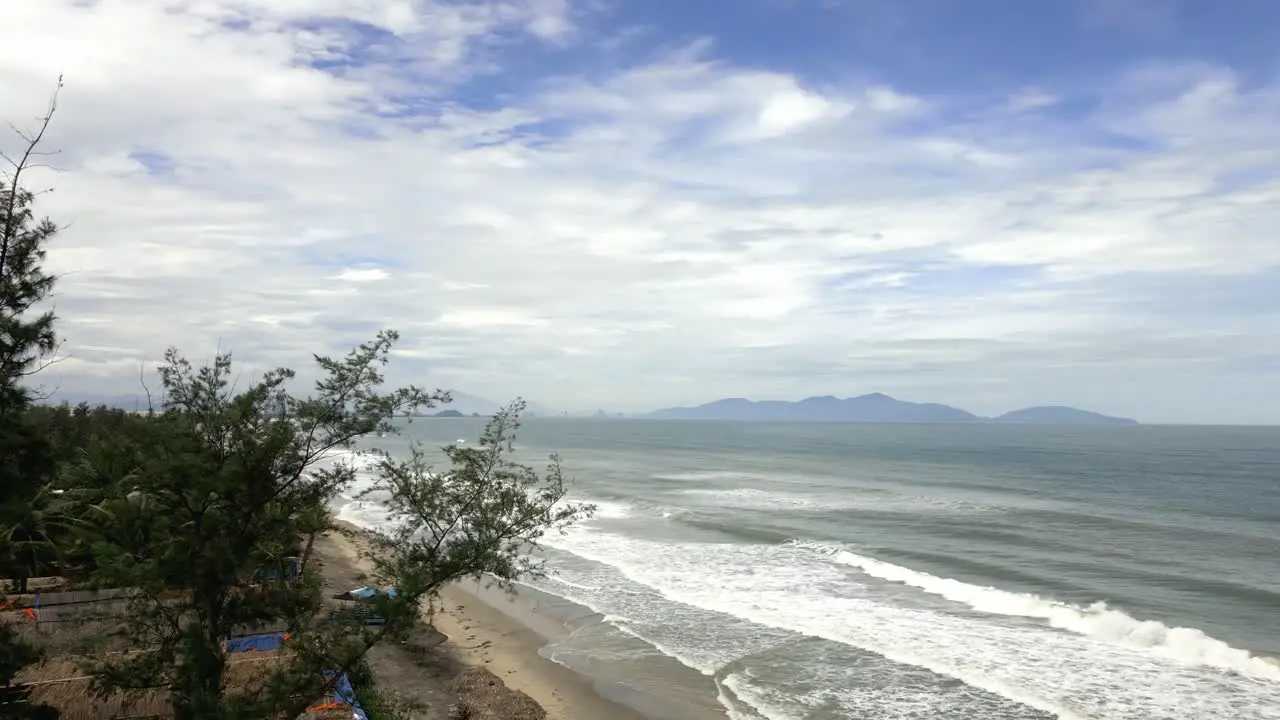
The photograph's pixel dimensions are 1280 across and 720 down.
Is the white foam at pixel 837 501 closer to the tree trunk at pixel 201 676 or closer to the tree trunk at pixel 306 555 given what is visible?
the tree trunk at pixel 306 555

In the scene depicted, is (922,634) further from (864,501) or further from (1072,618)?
(864,501)

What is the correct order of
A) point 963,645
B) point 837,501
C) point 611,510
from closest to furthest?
point 963,645 < point 611,510 < point 837,501

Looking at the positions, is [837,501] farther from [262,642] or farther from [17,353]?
[17,353]

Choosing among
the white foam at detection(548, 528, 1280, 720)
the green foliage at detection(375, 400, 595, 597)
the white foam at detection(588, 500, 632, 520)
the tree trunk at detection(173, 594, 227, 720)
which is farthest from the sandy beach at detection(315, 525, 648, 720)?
the white foam at detection(588, 500, 632, 520)

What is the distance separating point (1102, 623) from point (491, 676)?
1780cm

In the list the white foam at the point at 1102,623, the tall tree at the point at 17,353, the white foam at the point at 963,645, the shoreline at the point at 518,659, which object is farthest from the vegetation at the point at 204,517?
the white foam at the point at 1102,623

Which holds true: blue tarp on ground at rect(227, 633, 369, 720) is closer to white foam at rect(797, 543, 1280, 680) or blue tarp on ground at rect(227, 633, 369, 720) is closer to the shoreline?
the shoreline

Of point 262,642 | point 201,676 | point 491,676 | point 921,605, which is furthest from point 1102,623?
point 201,676

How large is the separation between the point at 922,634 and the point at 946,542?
15145 mm

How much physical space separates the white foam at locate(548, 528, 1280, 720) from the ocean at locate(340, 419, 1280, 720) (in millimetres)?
79

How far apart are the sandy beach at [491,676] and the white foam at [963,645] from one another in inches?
154

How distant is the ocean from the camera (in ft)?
61.0

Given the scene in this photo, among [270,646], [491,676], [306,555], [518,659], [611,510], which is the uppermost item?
[306,555]

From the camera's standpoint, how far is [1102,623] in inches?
945
